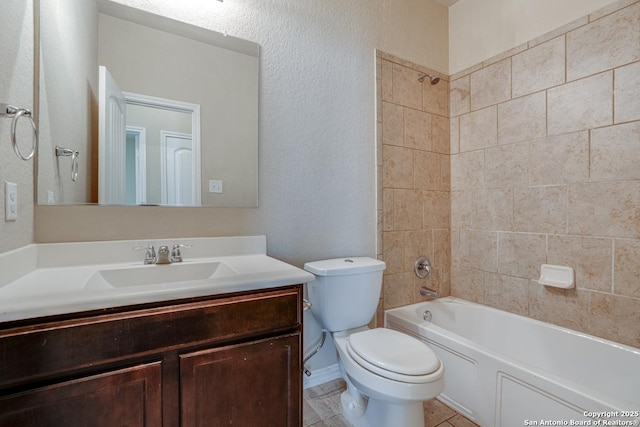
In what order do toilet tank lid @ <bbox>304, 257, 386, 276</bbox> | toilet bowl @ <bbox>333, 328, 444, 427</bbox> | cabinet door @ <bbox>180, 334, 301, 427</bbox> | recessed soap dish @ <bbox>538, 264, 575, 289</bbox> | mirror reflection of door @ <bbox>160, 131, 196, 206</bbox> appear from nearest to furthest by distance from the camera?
cabinet door @ <bbox>180, 334, 301, 427</bbox>, toilet bowl @ <bbox>333, 328, 444, 427</bbox>, mirror reflection of door @ <bbox>160, 131, 196, 206</bbox>, toilet tank lid @ <bbox>304, 257, 386, 276</bbox>, recessed soap dish @ <bbox>538, 264, 575, 289</bbox>

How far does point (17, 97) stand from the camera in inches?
40.6

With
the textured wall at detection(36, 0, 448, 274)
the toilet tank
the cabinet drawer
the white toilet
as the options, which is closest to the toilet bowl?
the white toilet

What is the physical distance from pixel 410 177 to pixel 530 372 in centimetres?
126

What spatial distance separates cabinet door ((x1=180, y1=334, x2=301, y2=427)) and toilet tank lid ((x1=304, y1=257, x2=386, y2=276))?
1.48ft

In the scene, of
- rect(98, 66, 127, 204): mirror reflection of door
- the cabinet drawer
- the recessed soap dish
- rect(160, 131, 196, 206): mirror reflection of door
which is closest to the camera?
the cabinet drawer

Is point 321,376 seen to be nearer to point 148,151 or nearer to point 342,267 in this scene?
point 342,267

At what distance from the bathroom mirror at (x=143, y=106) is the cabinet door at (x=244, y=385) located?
75cm

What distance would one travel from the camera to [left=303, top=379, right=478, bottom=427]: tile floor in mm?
1494

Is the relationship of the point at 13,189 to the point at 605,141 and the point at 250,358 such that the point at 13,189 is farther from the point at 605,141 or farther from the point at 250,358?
the point at 605,141

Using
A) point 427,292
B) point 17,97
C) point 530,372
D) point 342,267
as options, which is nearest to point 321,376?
point 342,267

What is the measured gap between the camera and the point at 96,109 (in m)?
1.28

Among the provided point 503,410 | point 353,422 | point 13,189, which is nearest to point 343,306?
point 353,422

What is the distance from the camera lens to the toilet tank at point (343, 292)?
152cm

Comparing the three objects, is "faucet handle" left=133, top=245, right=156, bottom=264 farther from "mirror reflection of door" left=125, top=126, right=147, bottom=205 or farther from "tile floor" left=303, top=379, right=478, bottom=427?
"tile floor" left=303, top=379, right=478, bottom=427
